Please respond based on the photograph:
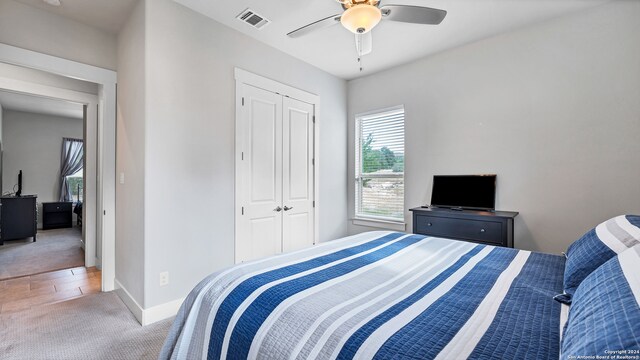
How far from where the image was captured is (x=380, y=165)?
13.2 ft

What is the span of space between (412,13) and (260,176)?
6.90 ft

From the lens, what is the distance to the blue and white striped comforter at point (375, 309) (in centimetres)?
78

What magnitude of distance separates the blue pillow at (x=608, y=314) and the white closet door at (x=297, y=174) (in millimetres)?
2869

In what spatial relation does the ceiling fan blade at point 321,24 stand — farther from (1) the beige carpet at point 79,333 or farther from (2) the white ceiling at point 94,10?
(1) the beige carpet at point 79,333

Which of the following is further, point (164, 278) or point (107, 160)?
point (107, 160)

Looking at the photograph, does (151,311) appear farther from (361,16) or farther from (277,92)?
(361,16)

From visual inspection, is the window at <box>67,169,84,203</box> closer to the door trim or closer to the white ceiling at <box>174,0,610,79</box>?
the door trim

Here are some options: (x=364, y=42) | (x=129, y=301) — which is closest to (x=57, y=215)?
(x=129, y=301)

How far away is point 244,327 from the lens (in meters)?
1.00

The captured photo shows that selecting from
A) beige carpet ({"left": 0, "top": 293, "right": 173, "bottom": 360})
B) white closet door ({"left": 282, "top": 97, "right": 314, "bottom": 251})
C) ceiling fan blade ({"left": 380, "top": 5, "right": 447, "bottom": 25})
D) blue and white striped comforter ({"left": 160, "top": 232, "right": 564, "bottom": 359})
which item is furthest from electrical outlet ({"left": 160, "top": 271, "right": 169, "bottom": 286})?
ceiling fan blade ({"left": 380, "top": 5, "right": 447, "bottom": 25})

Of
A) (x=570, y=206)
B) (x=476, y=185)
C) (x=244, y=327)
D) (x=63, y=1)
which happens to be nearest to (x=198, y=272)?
(x=244, y=327)

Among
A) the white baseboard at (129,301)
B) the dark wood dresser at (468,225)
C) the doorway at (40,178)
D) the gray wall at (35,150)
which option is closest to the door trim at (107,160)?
the white baseboard at (129,301)

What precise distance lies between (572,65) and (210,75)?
342cm

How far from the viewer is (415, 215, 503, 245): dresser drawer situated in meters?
2.64
